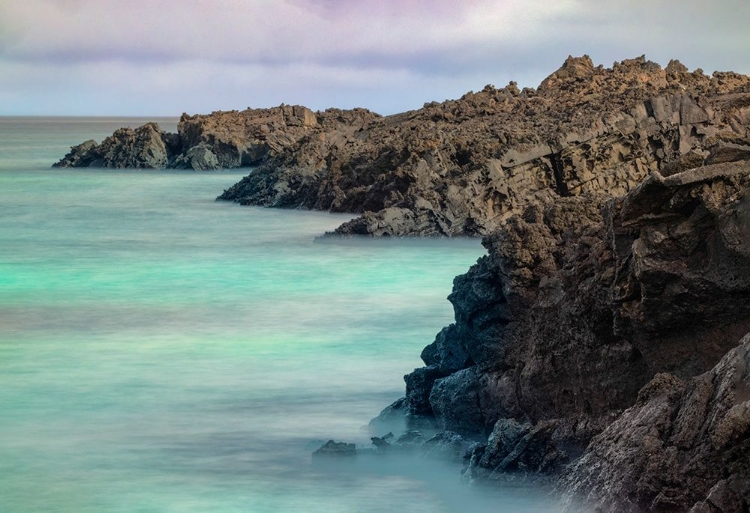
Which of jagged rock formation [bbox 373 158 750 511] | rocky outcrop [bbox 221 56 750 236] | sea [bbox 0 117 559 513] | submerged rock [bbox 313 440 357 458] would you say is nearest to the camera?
jagged rock formation [bbox 373 158 750 511]

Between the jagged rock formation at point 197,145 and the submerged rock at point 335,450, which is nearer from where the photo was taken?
the submerged rock at point 335,450

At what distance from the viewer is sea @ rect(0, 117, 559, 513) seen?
6.97 metres

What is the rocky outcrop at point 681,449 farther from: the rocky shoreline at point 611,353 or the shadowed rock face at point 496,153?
the shadowed rock face at point 496,153

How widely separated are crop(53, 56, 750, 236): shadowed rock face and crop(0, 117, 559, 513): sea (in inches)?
53.4

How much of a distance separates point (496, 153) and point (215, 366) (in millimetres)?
12147

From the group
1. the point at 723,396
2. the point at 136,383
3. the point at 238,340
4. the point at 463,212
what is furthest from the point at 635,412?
the point at 463,212

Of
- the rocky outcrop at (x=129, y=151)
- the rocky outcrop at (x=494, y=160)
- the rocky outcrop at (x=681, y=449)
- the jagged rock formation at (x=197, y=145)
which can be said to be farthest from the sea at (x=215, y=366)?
the rocky outcrop at (x=129, y=151)

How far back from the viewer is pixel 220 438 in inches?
322

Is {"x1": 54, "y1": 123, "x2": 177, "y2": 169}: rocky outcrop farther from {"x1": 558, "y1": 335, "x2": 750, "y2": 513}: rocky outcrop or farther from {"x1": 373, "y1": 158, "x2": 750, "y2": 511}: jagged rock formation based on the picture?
{"x1": 558, "y1": 335, "x2": 750, "y2": 513}: rocky outcrop

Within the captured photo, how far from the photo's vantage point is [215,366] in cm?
1073

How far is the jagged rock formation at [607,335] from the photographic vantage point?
16.1 feet

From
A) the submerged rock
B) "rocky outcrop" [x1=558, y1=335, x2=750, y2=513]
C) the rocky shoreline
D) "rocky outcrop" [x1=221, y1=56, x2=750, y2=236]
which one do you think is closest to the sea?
the submerged rock

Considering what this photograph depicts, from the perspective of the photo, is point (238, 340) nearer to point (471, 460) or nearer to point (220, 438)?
point (220, 438)

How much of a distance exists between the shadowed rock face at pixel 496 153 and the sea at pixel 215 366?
1.36 metres
